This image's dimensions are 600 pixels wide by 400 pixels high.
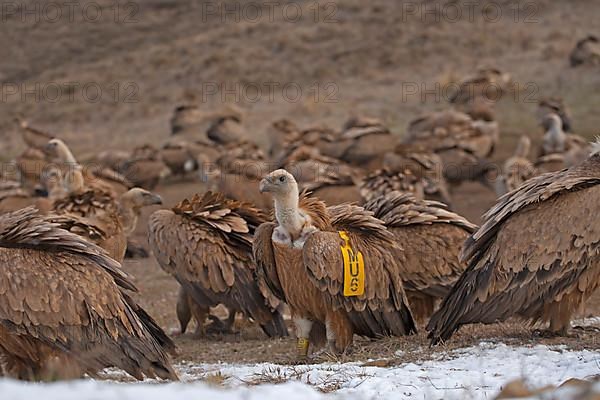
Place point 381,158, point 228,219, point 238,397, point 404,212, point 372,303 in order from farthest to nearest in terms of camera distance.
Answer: point 381,158 < point 228,219 < point 404,212 < point 372,303 < point 238,397

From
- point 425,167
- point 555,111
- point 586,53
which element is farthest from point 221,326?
point 586,53

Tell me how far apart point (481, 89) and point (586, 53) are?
13.2 ft

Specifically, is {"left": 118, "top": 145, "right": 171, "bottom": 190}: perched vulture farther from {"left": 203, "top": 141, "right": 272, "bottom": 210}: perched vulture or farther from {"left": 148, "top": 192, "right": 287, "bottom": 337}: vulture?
{"left": 148, "top": 192, "right": 287, "bottom": 337}: vulture

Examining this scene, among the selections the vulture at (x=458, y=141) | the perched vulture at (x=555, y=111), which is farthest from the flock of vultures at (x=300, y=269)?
the perched vulture at (x=555, y=111)

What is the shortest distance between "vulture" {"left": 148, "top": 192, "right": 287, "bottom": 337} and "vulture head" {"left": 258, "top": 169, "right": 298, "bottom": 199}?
1799mm

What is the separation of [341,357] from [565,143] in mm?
13144

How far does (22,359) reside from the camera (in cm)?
792

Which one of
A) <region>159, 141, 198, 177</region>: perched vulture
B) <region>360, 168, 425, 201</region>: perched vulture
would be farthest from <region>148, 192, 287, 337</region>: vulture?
<region>159, 141, 198, 177</region>: perched vulture

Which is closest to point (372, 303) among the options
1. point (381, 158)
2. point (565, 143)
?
point (381, 158)

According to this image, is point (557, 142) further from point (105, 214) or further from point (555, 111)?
point (105, 214)

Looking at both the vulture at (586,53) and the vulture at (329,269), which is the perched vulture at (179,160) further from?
the vulture at (329,269)

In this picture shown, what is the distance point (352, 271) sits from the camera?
333 inches

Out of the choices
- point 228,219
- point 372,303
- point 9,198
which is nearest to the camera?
point 372,303

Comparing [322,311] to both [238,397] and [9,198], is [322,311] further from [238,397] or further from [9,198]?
[9,198]
